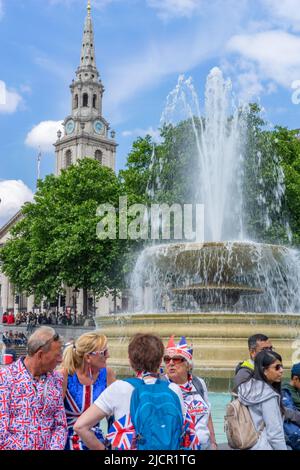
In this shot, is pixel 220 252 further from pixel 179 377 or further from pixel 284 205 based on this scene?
pixel 284 205

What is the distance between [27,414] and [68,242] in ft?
103

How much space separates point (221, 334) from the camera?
11617 mm

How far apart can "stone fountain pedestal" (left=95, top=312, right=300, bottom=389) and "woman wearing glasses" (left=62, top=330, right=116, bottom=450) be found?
277 inches

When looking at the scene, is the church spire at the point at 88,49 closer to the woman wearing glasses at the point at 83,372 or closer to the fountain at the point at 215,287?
the fountain at the point at 215,287

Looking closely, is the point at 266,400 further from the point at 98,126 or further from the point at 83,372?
the point at 98,126

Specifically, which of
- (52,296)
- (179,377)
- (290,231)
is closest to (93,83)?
(52,296)

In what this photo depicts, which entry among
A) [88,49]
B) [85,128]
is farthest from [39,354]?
[88,49]

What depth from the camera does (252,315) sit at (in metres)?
11.8

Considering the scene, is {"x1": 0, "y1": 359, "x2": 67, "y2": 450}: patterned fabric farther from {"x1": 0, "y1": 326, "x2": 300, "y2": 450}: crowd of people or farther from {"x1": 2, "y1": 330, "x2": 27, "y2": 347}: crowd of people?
{"x1": 2, "y1": 330, "x2": 27, "y2": 347}: crowd of people

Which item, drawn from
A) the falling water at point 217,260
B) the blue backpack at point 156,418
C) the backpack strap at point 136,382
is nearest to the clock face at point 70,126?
the falling water at point 217,260

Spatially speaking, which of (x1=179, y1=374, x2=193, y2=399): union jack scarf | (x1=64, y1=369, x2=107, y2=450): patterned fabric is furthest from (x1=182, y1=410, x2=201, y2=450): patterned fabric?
(x1=64, y1=369, x2=107, y2=450): patterned fabric

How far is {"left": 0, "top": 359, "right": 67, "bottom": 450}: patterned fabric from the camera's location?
378cm

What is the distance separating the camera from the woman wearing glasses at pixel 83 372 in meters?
4.19

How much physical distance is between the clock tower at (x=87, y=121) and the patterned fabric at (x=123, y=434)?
7774 cm
